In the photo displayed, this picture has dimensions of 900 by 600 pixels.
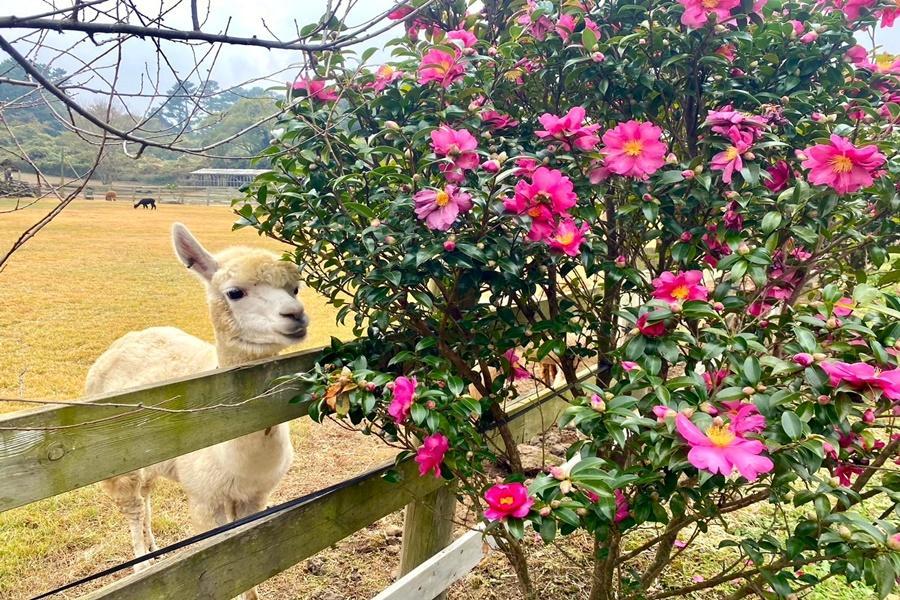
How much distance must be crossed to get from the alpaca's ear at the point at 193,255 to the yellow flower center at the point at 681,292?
158cm

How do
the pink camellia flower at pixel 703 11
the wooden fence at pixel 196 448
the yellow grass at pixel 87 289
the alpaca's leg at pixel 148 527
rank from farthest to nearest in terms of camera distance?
the yellow grass at pixel 87 289 < the alpaca's leg at pixel 148 527 < the pink camellia flower at pixel 703 11 < the wooden fence at pixel 196 448

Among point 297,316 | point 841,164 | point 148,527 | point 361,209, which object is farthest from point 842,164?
point 148,527

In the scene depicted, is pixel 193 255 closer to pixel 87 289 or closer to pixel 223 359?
pixel 223 359

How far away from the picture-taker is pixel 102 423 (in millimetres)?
1166

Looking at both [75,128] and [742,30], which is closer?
[75,128]

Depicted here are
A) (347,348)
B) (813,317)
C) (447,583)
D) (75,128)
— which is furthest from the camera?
(447,583)

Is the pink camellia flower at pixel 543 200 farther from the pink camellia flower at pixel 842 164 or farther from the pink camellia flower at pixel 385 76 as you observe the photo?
the pink camellia flower at pixel 385 76

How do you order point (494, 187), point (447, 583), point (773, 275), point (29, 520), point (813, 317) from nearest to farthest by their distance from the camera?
point (813, 317), point (494, 187), point (773, 275), point (447, 583), point (29, 520)

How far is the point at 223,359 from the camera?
1928mm

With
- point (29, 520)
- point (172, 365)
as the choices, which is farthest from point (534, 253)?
point (29, 520)

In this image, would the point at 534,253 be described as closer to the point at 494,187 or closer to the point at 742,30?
the point at 494,187

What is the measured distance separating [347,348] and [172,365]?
54.3 inches

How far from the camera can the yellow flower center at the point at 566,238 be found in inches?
49.1

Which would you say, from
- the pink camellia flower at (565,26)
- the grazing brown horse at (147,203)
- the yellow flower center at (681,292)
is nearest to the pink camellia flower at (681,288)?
the yellow flower center at (681,292)
